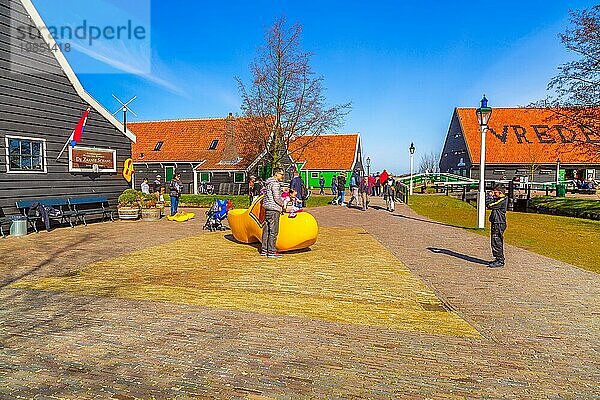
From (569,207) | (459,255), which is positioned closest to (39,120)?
(459,255)

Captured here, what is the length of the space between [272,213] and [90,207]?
10276 mm

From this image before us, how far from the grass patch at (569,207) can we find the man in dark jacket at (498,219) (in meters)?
14.3

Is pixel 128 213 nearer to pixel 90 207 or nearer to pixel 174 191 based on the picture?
pixel 90 207

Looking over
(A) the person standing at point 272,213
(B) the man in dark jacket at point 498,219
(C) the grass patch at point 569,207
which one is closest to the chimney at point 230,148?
(C) the grass patch at point 569,207

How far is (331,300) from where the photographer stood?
686 centimetres

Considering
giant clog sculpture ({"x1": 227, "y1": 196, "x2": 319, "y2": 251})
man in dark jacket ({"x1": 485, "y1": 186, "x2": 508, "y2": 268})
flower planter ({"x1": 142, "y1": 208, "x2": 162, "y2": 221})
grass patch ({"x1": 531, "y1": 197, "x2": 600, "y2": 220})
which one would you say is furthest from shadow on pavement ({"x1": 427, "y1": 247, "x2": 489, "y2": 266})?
grass patch ({"x1": 531, "y1": 197, "x2": 600, "y2": 220})

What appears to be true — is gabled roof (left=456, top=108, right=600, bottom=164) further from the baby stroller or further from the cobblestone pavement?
the cobblestone pavement

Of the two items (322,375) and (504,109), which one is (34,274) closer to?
(322,375)

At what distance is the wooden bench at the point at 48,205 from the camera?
14.5 metres

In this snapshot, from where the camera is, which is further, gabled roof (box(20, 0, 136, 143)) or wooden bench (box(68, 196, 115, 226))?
wooden bench (box(68, 196, 115, 226))

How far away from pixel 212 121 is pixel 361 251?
118 ft

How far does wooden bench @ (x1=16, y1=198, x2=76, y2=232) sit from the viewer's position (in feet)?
47.6

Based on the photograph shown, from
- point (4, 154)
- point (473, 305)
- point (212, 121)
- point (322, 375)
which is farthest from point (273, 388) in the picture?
point (212, 121)

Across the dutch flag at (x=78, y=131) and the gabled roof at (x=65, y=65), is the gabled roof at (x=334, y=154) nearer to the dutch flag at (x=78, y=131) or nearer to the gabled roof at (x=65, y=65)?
the gabled roof at (x=65, y=65)
